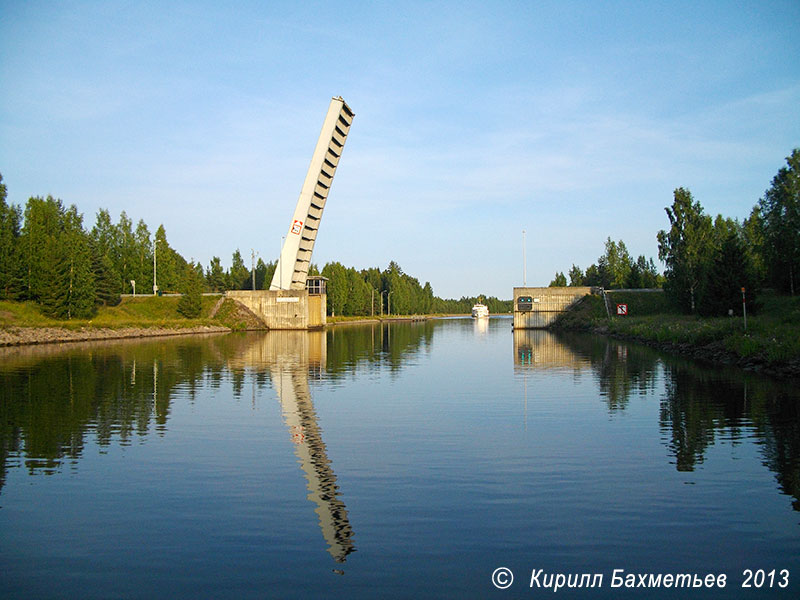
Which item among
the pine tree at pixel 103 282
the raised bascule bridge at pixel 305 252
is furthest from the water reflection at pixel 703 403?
the pine tree at pixel 103 282

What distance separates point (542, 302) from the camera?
7550 centimetres

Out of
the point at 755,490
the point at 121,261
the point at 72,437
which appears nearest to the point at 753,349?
the point at 755,490

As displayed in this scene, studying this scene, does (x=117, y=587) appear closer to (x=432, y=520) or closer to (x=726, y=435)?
(x=432, y=520)

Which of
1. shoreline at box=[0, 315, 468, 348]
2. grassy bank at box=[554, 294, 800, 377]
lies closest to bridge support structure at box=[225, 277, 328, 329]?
shoreline at box=[0, 315, 468, 348]

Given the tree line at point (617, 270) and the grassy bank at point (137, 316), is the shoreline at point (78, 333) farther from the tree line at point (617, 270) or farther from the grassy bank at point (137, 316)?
Result: the tree line at point (617, 270)

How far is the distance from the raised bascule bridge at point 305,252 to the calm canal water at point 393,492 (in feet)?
144

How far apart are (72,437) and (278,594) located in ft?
26.9

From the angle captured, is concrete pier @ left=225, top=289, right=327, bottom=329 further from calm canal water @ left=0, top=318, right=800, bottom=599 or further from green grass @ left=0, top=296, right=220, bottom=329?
calm canal water @ left=0, top=318, right=800, bottom=599

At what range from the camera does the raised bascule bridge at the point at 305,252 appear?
58969 millimetres

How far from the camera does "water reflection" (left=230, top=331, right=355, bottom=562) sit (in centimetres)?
715

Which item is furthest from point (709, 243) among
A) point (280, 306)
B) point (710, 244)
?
point (280, 306)

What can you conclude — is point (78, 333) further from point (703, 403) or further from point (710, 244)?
point (710, 244)

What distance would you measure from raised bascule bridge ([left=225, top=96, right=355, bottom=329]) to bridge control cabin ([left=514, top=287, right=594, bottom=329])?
77.6ft

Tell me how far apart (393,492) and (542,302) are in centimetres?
6900
